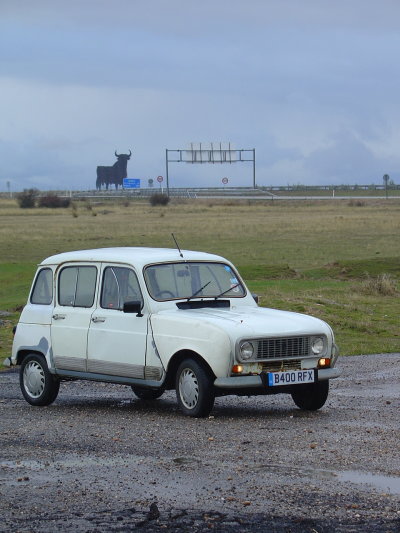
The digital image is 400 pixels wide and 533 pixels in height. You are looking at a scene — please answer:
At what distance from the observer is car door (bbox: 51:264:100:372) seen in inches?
480

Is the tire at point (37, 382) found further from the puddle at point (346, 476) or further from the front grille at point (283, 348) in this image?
the puddle at point (346, 476)

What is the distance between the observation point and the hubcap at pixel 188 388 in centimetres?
1089

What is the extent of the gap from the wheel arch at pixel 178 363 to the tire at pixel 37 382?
1801 mm

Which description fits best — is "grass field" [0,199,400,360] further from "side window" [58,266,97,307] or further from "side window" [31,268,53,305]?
"side window" [58,266,97,307]

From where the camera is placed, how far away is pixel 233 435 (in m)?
9.88

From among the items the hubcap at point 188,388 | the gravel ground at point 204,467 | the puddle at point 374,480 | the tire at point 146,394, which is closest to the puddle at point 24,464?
the gravel ground at point 204,467

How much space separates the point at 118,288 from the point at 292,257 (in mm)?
29333

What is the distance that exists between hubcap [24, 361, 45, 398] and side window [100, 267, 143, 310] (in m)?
1.22

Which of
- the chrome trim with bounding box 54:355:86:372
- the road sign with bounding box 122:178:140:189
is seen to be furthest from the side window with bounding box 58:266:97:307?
the road sign with bounding box 122:178:140:189

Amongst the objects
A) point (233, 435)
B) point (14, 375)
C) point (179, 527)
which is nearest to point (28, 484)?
point (179, 527)

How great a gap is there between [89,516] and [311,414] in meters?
4.65

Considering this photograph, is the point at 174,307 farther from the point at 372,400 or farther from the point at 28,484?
the point at 28,484

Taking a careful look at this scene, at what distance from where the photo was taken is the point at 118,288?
1205 centimetres

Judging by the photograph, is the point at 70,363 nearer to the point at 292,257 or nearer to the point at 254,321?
the point at 254,321
